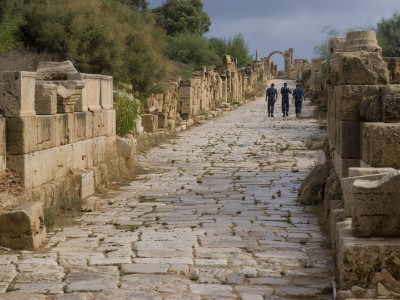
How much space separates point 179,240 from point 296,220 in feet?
6.30

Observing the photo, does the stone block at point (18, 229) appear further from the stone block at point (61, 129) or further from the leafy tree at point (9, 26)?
the leafy tree at point (9, 26)

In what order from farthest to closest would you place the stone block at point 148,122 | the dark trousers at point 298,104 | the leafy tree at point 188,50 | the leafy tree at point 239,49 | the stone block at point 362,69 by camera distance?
the leafy tree at point 239,49, the leafy tree at point 188,50, the dark trousers at point 298,104, the stone block at point 148,122, the stone block at point 362,69

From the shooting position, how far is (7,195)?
7602 mm

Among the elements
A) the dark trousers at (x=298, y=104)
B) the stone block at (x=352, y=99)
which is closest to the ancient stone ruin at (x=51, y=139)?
the stone block at (x=352, y=99)

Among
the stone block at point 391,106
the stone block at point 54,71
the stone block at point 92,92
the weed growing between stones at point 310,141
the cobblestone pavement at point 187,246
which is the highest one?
the stone block at point 54,71

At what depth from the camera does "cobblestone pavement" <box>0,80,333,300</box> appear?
5.61 meters

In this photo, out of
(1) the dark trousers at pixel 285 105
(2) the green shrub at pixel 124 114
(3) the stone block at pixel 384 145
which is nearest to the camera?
(3) the stone block at pixel 384 145

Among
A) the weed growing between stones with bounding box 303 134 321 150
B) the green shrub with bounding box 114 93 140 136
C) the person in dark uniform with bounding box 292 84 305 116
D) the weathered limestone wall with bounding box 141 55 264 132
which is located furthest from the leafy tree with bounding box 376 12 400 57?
the green shrub with bounding box 114 93 140 136

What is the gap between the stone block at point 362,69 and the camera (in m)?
8.40

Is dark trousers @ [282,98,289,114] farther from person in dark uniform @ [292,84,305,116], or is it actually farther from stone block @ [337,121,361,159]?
stone block @ [337,121,361,159]

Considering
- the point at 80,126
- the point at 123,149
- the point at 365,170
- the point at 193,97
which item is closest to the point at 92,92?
the point at 80,126

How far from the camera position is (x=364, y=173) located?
5949 millimetres

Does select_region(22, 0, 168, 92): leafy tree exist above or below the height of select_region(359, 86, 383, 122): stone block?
above

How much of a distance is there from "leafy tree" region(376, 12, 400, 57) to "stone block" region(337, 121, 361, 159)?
2279 cm
